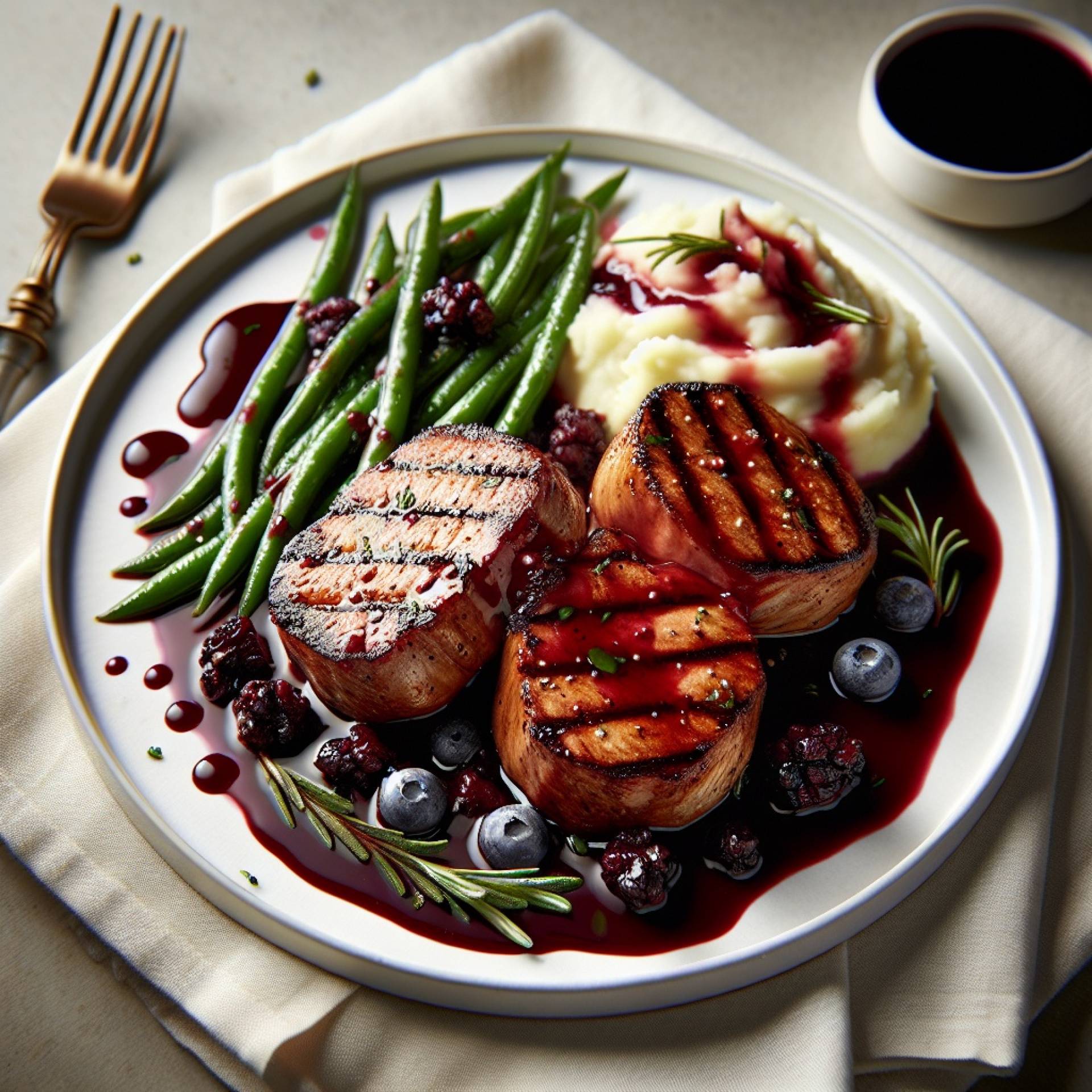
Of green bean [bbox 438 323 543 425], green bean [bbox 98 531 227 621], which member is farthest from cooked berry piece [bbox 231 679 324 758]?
green bean [bbox 438 323 543 425]

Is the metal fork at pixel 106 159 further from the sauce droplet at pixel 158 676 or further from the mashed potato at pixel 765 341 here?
the mashed potato at pixel 765 341

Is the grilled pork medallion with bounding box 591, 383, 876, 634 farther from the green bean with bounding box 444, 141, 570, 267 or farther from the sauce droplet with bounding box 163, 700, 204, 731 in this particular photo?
the sauce droplet with bounding box 163, 700, 204, 731

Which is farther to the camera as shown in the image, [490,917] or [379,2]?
[379,2]

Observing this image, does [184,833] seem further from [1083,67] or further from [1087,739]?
[1083,67]

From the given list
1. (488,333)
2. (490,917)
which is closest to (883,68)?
(488,333)

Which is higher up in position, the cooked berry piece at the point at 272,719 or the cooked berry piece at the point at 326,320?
the cooked berry piece at the point at 326,320

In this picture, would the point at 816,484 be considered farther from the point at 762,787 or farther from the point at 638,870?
the point at 638,870

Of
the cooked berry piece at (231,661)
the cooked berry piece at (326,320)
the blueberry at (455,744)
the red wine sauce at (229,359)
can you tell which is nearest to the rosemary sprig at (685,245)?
the cooked berry piece at (326,320)
